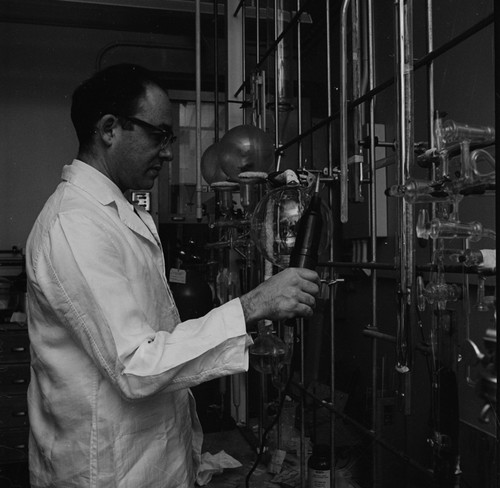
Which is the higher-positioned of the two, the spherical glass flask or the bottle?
the spherical glass flask

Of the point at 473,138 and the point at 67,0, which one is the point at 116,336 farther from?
the point at 67,0

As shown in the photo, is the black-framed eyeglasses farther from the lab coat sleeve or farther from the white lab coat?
the lab coat sleeve

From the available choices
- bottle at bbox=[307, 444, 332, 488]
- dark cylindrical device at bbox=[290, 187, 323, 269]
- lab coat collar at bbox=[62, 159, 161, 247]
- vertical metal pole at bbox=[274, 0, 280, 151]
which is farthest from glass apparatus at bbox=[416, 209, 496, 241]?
vertical metal pole at bbox=[274, 0, 280, 151]

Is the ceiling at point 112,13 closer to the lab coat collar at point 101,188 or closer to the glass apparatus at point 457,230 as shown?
the lab coat collar at point 101,188

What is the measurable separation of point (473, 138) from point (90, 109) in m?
0.90

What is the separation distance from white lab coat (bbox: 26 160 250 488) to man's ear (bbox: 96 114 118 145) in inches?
3.3

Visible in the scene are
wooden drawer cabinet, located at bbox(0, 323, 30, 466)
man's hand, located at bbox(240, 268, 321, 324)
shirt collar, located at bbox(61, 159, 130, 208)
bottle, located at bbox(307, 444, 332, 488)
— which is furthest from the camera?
wooden drawer cabinet, located at bbox(0, 323, 30, 466)

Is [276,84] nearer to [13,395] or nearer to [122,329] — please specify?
[122,329]

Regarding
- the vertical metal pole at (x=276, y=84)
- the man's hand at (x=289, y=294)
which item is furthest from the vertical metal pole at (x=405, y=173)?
the vertical metal pole at (x=276, y=84)

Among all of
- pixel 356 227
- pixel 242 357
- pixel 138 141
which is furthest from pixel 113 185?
pixel 356 227

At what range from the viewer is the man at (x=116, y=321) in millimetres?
951

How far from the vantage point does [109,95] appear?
121 centimetres

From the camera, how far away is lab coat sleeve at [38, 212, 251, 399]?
0.94 m

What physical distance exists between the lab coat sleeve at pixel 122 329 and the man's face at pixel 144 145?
0.28 meters
